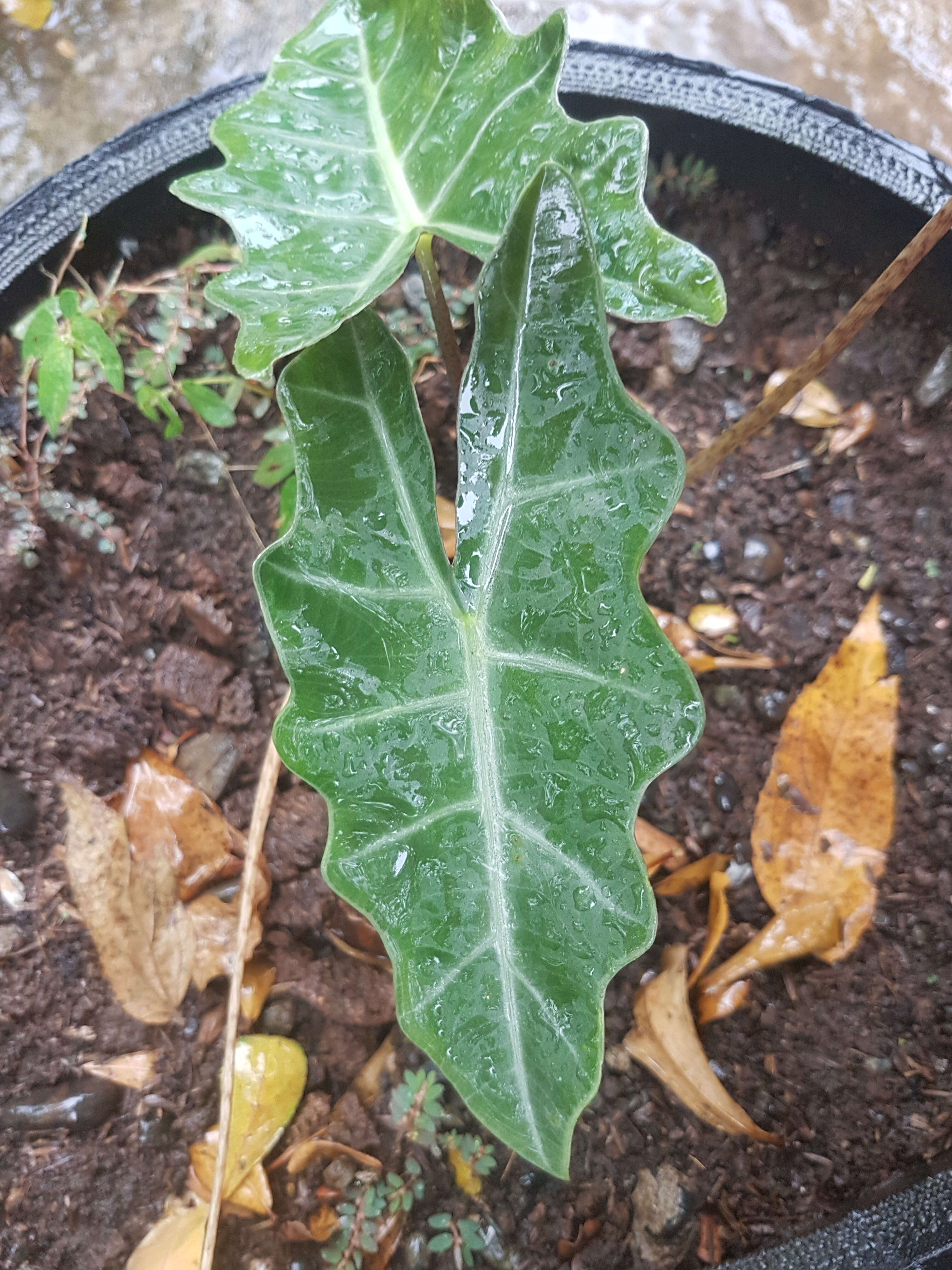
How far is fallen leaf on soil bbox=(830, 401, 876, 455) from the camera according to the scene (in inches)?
42.3

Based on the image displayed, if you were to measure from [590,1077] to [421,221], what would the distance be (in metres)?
0.72

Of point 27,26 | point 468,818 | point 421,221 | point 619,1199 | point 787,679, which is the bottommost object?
point 619,1199

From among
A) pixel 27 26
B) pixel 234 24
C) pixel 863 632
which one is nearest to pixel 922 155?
pixel 863 632

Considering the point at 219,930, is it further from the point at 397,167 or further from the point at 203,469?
the point at 397,167

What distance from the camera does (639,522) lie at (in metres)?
0.58

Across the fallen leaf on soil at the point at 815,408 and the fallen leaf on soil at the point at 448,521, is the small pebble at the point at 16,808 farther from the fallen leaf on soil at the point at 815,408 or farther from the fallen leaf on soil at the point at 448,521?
the fallen leaf on soil at the point at 815,408

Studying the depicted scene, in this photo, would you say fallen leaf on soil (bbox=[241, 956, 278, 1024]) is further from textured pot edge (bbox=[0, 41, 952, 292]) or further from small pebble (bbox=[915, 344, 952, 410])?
Result: small pebble (bbox=[915, 344, 952, 410])

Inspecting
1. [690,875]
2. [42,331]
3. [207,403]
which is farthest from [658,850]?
[42,331]

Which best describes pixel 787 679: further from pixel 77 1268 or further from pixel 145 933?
pixel 77 1268

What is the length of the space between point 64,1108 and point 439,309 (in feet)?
3.04

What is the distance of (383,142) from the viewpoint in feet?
2.51

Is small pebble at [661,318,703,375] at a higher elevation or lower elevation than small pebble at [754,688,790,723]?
higher

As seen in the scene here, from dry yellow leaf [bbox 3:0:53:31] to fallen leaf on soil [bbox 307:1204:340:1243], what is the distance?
6.88 ft

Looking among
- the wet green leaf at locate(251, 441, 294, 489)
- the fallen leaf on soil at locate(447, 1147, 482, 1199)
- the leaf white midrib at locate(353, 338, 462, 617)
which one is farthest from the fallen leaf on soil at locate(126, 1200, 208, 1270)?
the wet green leaf at locate(251, 441, 294, 489)
